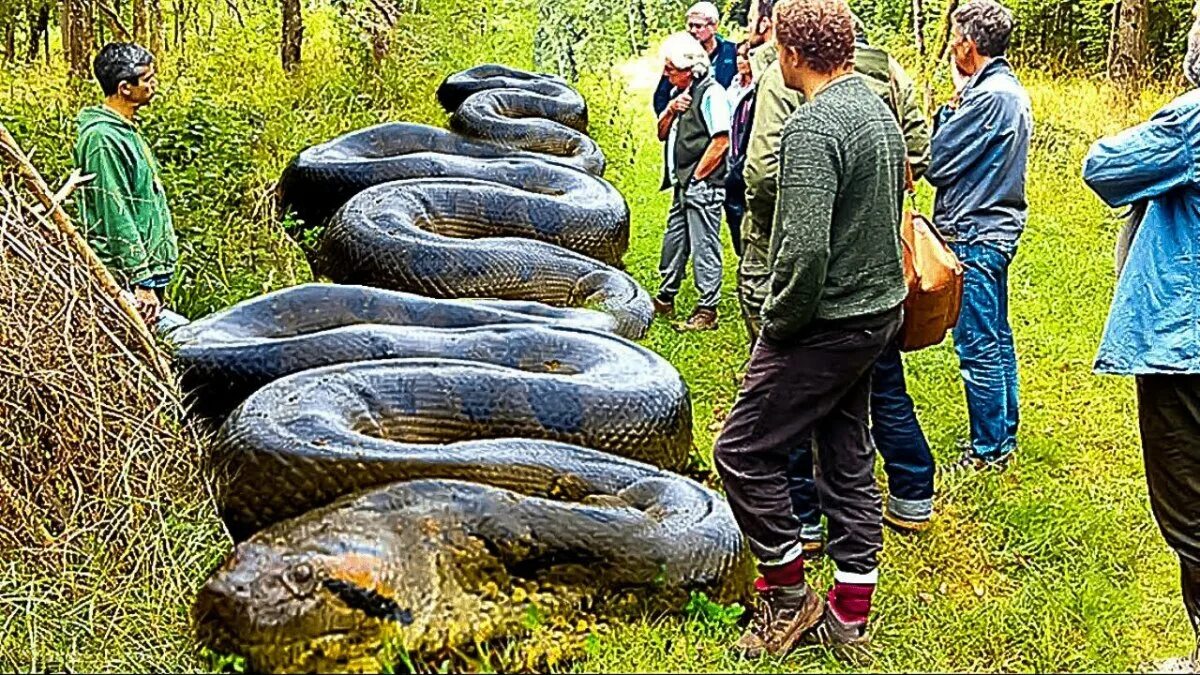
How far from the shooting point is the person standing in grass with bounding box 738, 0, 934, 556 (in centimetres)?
441

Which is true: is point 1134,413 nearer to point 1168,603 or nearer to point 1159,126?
point 1168,603

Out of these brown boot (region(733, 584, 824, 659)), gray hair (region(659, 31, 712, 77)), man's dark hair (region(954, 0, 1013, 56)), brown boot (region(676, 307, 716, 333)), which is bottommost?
brown boot (region(676, 307, 716, 333))

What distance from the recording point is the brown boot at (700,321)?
27.8 ft

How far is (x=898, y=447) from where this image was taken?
533 centimetres

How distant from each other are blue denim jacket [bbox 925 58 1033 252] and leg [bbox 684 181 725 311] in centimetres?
252

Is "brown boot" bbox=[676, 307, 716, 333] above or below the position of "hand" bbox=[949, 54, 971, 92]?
below

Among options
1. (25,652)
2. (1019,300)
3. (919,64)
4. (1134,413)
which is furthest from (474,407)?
(919,64)

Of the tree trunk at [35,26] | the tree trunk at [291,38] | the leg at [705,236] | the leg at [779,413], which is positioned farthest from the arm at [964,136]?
the tree trunk at [35,26]

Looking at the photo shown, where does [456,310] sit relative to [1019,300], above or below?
above

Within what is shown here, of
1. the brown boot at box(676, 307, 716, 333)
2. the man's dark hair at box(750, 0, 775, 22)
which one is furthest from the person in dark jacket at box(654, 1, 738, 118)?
the man's dark hair at box(750, 0, 775, 22)

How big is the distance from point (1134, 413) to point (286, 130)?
6885mm

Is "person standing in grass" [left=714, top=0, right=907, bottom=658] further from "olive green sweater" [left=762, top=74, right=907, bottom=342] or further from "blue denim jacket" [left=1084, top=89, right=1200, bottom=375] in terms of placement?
"blue denim jacket" [left=1084, top=89, right=1200, bottom=375]

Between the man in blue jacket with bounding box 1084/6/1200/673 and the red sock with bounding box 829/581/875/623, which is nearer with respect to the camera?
the red sock with bounding box 829/581/875/623

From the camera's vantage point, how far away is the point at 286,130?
10.6m
